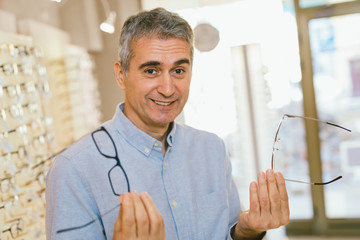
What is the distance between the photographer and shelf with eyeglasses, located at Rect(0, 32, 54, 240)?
1.10 m

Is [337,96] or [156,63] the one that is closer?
[156,63]

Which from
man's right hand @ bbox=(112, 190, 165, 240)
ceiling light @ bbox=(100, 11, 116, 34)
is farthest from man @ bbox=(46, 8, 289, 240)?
ceiling light @ bbox=(100, 11, 116, 34)

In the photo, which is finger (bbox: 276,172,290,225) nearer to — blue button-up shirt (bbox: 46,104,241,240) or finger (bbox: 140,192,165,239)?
blue button-up shirt (bbox: 46,104,241,240)

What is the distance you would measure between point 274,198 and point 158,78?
1.33ft

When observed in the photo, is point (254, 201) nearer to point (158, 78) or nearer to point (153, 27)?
point (158, 78)

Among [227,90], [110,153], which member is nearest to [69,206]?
[110,153]

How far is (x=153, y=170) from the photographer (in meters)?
1.04

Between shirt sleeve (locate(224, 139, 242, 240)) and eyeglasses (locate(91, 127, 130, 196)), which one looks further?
shirt sleeve (locate(224, 139, 242, 240))

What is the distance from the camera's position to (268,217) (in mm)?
944

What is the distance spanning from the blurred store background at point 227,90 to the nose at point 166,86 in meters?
0.30

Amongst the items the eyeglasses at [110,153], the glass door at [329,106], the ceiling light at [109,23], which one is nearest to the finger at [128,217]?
the eyeglasses at [110,153]

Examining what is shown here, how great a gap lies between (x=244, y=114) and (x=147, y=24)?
1545 millimetres

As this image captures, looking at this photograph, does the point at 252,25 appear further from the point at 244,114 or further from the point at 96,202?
the point at 96,202

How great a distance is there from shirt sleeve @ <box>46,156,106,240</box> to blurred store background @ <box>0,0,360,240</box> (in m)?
0.22
